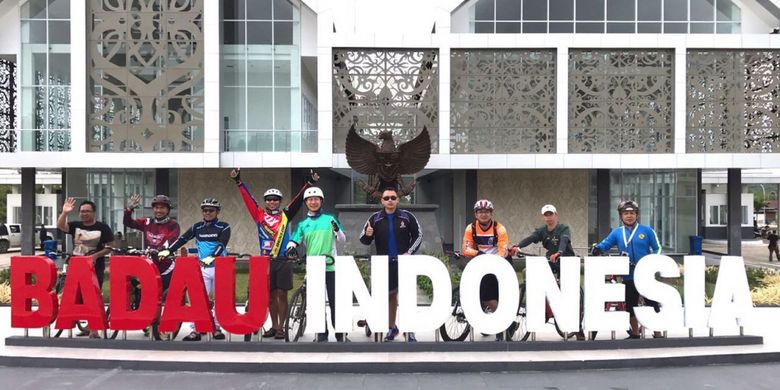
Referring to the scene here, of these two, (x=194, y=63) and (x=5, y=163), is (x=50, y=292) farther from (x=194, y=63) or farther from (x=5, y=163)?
(x=5, y=163)

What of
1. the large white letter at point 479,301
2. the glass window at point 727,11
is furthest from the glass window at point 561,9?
the large white letter at point 479,301

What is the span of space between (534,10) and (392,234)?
59.5 ft

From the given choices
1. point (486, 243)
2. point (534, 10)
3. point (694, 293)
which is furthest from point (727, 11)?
point (486, 243)

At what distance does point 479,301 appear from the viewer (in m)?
7.59

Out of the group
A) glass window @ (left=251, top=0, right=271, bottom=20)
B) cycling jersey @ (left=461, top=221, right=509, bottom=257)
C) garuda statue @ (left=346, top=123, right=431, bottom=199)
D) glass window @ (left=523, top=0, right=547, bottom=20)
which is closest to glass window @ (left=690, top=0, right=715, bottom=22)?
glass window @ (left=523, top=0, right=547, bottom=20)

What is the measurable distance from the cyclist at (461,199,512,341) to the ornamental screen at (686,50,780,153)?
1569 centimetres

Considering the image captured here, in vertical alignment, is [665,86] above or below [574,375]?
above

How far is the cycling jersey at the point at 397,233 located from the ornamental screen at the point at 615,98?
46.4 feet

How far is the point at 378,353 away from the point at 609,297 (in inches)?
123

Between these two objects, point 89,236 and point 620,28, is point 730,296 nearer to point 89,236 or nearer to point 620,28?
point 89,236

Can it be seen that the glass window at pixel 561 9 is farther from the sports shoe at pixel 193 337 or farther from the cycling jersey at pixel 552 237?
the sports shoe at pixel 193 337

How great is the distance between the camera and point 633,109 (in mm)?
20500

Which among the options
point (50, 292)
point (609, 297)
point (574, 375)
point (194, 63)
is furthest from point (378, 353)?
point (194, 63)

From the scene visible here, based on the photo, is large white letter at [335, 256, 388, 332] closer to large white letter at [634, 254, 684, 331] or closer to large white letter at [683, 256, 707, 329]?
large white letter at [634, 254, 684, 331]
